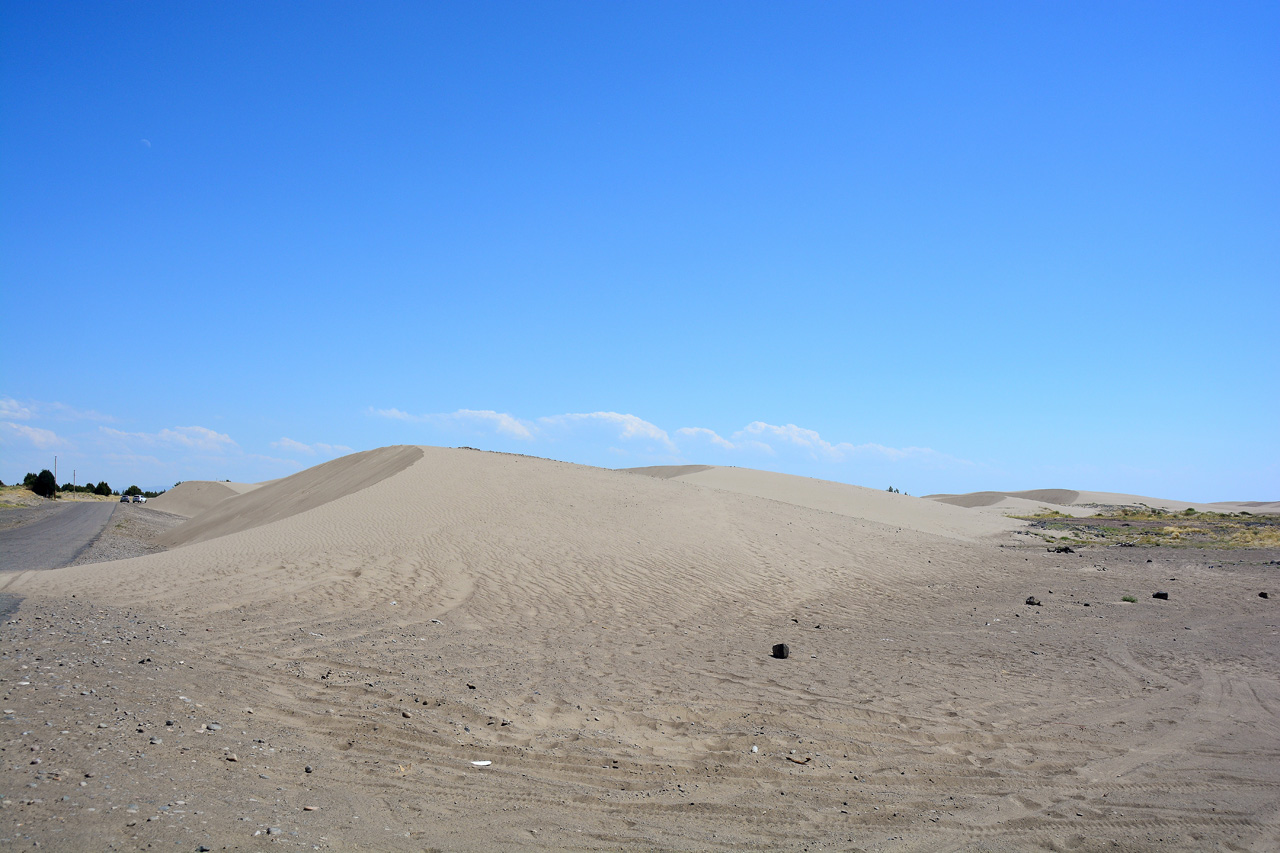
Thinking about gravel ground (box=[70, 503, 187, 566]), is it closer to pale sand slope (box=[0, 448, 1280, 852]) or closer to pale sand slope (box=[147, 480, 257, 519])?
pale sand slope (box=[0, 448, 1280, 852])

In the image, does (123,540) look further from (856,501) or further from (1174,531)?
(1174,531)

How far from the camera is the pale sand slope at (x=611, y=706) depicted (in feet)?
16.5

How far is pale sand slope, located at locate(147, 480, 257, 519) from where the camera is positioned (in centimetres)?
6309

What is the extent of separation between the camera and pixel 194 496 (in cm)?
6894

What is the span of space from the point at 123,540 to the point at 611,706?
28.6 m

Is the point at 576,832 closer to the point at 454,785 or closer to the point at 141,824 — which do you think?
the point at 454,785

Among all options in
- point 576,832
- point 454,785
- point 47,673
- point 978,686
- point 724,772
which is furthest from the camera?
point 978,686

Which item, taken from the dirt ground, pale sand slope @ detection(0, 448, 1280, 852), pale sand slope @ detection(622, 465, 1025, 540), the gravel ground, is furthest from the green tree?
the dirt ground

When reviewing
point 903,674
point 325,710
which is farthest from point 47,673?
point 903,674

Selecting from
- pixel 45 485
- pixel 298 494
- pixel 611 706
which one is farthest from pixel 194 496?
pixel 611 706

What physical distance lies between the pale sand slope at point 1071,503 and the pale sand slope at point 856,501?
19.1 m

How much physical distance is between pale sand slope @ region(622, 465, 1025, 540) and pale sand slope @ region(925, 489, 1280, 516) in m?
19.1

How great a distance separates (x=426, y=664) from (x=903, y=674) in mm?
5883

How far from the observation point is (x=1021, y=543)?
27.4 m
